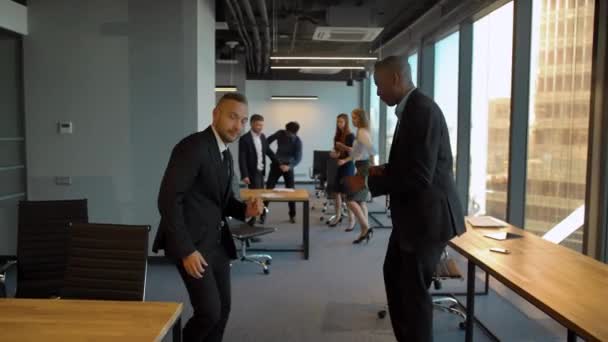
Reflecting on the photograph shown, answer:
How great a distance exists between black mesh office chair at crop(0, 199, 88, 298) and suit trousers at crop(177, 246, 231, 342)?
1.18m

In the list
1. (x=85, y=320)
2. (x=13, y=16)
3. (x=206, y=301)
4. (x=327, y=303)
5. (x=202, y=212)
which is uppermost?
(x=13, y=16)

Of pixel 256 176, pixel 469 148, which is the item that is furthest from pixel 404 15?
pixel 256 176

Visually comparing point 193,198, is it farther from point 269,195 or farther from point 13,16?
point 13,16

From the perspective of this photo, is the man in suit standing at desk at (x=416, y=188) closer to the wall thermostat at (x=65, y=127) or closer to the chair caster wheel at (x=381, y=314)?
the chair caster wheel at (x=381, y=314)

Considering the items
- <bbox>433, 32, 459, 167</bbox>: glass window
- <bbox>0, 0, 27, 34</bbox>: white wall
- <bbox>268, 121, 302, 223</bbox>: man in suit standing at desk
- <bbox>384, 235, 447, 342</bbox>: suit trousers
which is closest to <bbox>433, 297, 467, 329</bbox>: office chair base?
<bbox>384, 235, 447, 342</bbox>: suit trousers

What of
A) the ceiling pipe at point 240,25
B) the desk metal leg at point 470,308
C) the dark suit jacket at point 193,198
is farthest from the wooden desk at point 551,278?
the ceiling pipe at point 240,25

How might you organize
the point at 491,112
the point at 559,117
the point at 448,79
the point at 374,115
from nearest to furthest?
the point at 559,117
the point at 491,112
the point at 448,79
the point at 374,115

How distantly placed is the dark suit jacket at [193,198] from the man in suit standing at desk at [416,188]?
31.1 inches

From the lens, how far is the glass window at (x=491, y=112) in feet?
19.3

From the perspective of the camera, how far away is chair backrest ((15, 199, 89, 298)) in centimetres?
310

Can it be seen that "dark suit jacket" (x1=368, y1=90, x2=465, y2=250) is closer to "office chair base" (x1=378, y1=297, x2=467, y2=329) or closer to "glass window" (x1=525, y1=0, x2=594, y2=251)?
"office chair base" (x1=378, y1=297, x2=467, y2=329)

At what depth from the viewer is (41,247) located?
10.4 feet

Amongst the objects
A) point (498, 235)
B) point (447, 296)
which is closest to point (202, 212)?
point (498, 235)

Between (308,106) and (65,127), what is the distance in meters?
9.76
